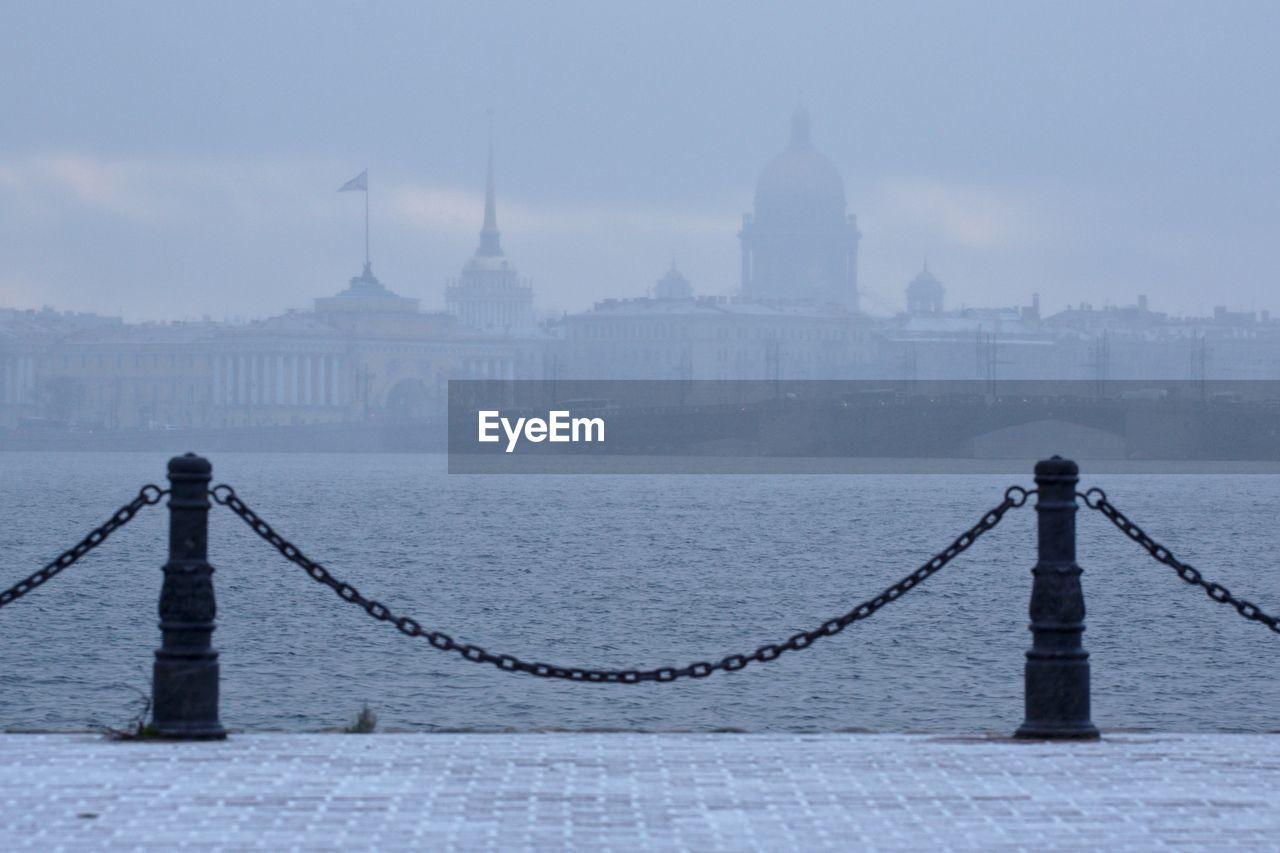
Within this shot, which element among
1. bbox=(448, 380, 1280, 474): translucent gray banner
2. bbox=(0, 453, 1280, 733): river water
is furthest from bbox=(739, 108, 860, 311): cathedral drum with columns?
bbox=(0, 453, 1280, 733): river water

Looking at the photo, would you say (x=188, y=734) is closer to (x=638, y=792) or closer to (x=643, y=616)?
(x=638, y=792)

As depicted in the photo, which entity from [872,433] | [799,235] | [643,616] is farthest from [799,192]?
[643,616]

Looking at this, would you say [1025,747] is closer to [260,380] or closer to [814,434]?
[814,434]

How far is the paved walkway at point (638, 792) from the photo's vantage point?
4.63 meters

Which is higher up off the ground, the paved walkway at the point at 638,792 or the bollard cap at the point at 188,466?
the bollard cap at the point at 188,466

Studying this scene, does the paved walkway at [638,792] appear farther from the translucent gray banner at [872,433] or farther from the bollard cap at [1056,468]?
the translucent gray banner at [872,433]

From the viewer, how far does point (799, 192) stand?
17888 cm

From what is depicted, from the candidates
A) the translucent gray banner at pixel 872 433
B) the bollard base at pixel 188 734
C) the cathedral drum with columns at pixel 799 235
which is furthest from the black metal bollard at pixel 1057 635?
the cathedral drum with columns at pixel 799 235

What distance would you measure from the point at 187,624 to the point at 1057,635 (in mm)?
2372

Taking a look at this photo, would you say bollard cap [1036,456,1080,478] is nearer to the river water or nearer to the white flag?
the river water

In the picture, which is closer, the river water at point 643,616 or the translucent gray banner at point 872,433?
the river water at point 643,616

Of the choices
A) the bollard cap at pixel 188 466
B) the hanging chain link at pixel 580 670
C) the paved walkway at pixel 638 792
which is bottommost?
the paved walkway at pixel 638 792

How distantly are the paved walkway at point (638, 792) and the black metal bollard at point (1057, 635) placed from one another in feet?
0.55

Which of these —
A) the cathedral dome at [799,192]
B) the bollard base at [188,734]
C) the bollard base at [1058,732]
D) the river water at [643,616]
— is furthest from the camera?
the cathedral dome at [799,192]
